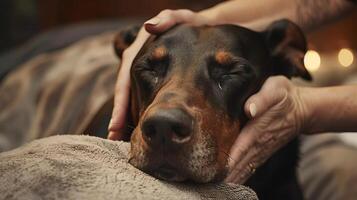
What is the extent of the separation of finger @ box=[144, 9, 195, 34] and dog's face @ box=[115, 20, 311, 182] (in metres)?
0.03

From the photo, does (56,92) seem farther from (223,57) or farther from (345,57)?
(345,57)

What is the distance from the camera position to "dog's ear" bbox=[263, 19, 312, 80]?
1.85 meters

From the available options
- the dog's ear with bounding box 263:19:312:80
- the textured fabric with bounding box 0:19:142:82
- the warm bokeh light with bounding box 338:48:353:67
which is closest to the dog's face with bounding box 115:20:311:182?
the dog's ear with bounding box 263:19:312:80

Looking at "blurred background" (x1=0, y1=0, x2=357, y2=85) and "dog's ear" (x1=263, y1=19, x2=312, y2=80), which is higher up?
"dog's ear" (x1=263, y1=19, x2=312, y2=80)

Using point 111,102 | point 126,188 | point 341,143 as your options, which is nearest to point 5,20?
point 111,102

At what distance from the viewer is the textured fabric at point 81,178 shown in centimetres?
107

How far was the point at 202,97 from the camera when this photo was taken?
4.70ft

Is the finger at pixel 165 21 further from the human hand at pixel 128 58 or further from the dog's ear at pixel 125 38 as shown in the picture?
the dog's ear at pixel 125 38

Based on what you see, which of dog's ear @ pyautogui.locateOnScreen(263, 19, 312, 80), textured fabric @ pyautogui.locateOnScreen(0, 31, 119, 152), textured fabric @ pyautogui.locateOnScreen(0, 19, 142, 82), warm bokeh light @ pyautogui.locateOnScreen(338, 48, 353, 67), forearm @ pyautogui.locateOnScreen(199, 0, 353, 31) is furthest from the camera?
warm bokeh light @ pyautogui.locateOnScreen(338, 48, 353, 67)

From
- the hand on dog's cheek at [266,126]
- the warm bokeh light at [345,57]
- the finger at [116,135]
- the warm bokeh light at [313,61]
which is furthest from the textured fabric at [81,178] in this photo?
the warm bokeh light at [345,57]

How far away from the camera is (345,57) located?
365 cm

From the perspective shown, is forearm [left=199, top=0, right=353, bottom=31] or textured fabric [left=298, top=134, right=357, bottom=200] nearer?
forearm [left=199, top=0, right=353, bottom=31]

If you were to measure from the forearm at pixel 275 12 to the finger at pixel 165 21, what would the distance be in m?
0.19

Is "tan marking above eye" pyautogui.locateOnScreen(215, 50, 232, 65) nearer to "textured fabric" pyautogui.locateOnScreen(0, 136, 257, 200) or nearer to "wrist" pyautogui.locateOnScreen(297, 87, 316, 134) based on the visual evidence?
"wrist" pyautogui.locateOnScreen(297, 87, 316, 134)
